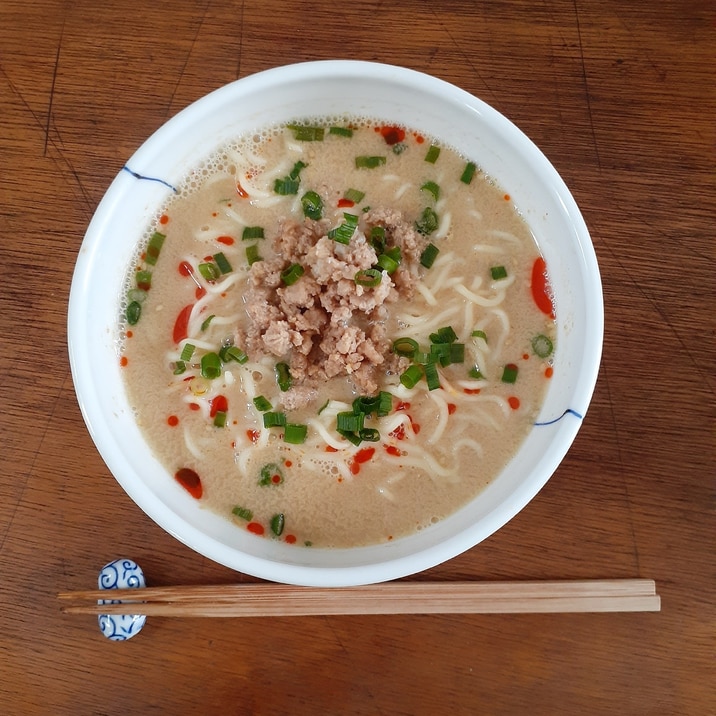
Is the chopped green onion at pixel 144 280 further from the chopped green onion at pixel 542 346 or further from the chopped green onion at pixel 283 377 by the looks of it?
the chopped green onion at pixel 542 346

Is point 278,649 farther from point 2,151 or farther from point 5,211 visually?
point 2,151

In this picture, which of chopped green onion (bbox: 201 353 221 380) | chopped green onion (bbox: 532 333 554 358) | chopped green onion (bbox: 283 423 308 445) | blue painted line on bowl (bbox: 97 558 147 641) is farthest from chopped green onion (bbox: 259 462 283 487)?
chopped green onion (bbox: 532 333 554 358)

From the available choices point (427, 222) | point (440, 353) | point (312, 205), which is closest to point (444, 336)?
point (440, 353)

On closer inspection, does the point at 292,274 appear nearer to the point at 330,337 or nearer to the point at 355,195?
the point at 330,337

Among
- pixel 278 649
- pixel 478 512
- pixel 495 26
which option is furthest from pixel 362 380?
pixel 495 26

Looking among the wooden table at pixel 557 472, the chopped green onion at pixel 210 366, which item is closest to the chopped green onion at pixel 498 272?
the wooden table at pixel 557 472

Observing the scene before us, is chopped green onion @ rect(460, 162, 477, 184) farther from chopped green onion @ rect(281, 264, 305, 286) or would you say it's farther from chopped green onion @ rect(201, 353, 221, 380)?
chopped green onion @ rect(201, 353, 221, 380)
